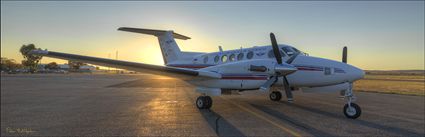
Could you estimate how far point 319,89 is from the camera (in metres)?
11.1

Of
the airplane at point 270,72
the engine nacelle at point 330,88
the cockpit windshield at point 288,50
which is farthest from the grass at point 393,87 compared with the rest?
the cockpit windshield at point 288,50

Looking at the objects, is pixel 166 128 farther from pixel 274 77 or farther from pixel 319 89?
pixel 319 89

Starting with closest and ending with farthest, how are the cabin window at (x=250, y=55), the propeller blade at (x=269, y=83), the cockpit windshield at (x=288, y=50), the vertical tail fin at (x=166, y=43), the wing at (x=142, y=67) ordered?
the wing at (x=142, y=67)
the propeller blade at (x=269, y=83)
the cockpit windshield at (x=288, y=50)
the cabin window at (x=250, y=55)
the vertical tail fin at (x=166, y=43)

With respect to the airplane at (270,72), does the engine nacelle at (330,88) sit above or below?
below

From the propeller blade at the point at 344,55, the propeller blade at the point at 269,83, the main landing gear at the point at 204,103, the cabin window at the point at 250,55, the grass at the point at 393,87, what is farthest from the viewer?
the grass at the point at 393,87

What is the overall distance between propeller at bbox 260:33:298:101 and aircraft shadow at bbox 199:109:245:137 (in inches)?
92.9

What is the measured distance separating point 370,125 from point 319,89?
326cm

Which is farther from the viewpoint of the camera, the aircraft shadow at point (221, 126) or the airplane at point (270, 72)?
the airplane at point (270, 72)

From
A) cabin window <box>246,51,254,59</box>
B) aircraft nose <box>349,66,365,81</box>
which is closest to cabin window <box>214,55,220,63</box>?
cabin window <box>246,51,254,59</box>

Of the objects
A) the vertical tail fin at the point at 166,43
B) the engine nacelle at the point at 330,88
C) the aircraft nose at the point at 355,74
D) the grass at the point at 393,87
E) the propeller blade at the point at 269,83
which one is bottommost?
the grass at the point at 393,87

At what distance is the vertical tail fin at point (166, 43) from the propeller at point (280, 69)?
7.52 metres

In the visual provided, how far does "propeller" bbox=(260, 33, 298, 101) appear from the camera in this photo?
9859 mm

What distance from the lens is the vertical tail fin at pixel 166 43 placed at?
1653 centimetres

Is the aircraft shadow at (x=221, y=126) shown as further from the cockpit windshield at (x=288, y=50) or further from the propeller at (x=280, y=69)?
the cockpit windshield at (x=288, y=50)
